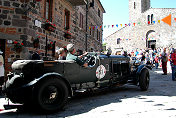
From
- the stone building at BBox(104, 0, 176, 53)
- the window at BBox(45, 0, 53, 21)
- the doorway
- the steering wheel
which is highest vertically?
the stone building at BBox(104, 0, 176, 53)

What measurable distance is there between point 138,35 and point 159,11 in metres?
6.54

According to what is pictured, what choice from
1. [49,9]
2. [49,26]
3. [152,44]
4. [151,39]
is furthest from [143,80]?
[152,44]

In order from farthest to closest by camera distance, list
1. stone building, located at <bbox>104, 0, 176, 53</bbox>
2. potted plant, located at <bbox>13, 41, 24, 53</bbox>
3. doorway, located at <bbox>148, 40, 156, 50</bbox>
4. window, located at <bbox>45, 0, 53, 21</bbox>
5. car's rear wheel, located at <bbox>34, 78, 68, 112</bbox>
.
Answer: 1. doorway, located at <bbox>148, 40, 156, 50</bbox>
2. stone building, located at <bbox>104, 0, 176, 53</bbox>
3. window, located at <bbox>45, 0, 53, 21</bbox>
4. potted plant, located at <bbox>13, 41, 24, 53</bbox>
5. car's rear wheel, located at <bbox>34, 78, 68, 112</bbox>

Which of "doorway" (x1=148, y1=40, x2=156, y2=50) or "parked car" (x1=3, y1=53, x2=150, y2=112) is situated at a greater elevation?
"doorway" (x1=148, y1=40, x2=156, y2=50)

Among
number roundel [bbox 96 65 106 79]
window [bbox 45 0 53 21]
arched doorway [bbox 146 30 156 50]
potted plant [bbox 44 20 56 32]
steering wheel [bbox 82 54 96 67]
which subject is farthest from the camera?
arched doorway [bbox 146 30 156 50]

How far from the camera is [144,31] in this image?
37281mm

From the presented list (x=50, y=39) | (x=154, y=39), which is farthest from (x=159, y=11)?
(x=50, y=39)

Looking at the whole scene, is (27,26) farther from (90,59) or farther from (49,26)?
(90,59)

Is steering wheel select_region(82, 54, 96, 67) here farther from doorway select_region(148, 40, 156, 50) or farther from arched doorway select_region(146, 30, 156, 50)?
doorway select_region(148, 40, 156, 50)

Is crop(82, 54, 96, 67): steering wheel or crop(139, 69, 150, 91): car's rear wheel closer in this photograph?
crop(82, 54, 96, 67): steering wheel

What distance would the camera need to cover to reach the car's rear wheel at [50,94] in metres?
3.29

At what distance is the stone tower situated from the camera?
39.4 meters

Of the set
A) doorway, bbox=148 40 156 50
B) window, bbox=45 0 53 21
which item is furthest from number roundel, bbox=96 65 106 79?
doorway, bbox=148 40 156 50

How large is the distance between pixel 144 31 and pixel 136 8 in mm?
6686
